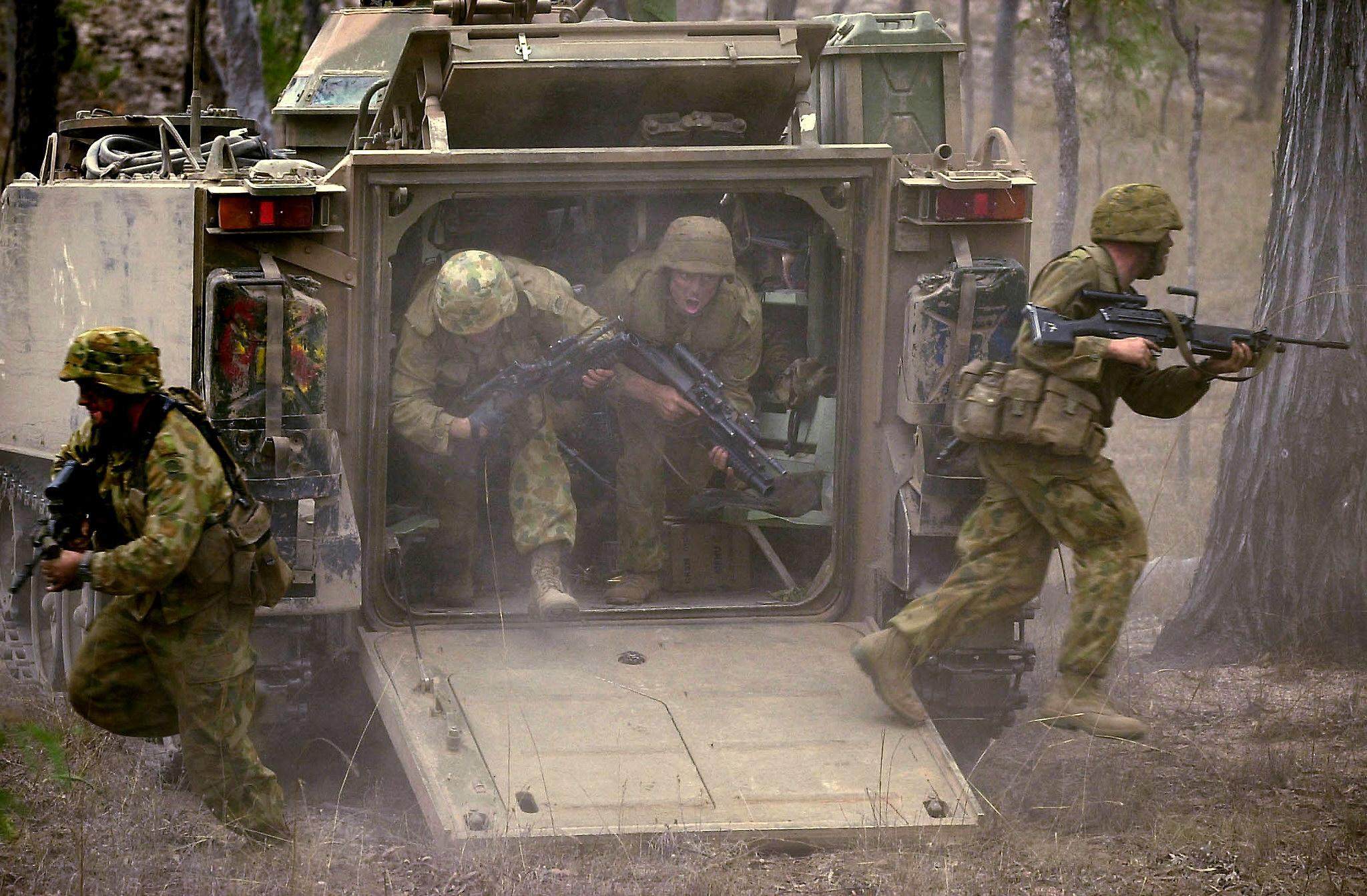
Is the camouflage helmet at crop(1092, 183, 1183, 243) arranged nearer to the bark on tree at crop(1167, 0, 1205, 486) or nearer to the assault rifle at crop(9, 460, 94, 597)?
the assault rifle at crop(9, 460, 94, 597)

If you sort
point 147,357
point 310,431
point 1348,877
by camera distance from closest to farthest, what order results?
1. point 147,357
2. point 1348,877
3. point 310,431

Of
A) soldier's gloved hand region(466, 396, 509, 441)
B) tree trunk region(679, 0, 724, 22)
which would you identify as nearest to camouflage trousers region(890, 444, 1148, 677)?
soldier's gloved hand region(466, 396, 509, 441)

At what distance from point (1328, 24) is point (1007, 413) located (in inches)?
115

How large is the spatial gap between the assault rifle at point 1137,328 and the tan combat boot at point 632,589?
5.93 ft

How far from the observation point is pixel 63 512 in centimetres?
434

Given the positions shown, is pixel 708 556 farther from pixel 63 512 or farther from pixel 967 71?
pixel 967 71

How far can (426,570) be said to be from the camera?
6285mm

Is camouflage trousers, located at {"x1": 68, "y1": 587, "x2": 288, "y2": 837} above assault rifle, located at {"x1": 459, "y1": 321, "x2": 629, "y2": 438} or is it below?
below

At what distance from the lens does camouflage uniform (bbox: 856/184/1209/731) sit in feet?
16.7

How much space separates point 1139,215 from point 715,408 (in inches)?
65.3

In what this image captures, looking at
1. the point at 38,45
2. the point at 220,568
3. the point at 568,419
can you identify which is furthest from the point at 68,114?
the point at 220,568

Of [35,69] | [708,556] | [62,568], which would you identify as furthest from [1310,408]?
[35,69]

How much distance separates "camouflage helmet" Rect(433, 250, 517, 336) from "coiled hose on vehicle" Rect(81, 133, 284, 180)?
146 cm

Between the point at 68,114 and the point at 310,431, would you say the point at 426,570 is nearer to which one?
the point at 310,431
